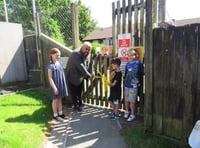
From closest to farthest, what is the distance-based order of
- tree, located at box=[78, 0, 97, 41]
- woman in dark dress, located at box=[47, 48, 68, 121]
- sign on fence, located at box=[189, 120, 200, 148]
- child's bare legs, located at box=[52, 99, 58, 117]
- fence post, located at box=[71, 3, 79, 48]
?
sign on fence, located at box=[189, 120, 200, 148], woman in dark dress, located at box=[47, 48, 68, 121], child's bare legs, located at box=[52, 99, 58, 117], fence post, located at box=[71, 3, 79, 48], tree, located at box=[78, 0, 97, 41]

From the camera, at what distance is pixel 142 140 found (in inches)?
141

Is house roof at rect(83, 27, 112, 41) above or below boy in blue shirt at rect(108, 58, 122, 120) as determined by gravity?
above

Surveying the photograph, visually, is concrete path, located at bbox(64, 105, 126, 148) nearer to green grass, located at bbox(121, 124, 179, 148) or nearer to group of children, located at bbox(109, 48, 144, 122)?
green grass, located at bbox(121, 124, 179, 148)

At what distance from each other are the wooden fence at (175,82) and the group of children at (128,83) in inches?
29.6

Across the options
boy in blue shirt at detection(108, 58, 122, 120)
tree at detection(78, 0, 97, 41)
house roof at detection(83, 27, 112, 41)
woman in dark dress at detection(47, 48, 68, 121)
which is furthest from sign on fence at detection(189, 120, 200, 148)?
house roof at detection(83, 27, 112, 41)

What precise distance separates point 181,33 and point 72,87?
309 centimetres

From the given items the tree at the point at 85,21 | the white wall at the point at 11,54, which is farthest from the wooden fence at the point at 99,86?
the tree at the point at 85,21

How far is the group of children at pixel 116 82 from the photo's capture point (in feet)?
14.2

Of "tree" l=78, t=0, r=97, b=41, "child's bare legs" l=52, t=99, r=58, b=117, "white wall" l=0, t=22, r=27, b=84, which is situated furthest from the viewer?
"tree" l=78, t=0, r=97, b=41

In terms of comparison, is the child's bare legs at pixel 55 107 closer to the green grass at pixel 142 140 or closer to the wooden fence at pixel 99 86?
the wooden fence at pixel 99 86

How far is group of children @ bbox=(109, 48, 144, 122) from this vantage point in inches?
170

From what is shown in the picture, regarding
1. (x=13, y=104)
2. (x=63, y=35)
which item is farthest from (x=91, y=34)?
(x=13, y=104)

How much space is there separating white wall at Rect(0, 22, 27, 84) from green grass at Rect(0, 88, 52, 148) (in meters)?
1.81

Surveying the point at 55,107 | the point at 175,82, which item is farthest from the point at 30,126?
the point at 175,82
